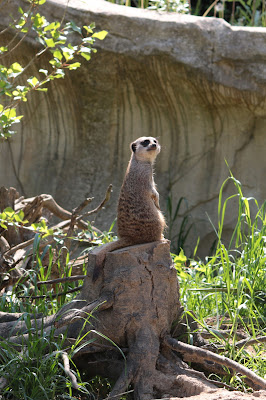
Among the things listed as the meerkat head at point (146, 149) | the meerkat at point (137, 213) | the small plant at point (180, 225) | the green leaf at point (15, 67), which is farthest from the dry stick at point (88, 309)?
the small plant at point (180, 225)

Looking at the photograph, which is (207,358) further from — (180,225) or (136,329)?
(180,225)

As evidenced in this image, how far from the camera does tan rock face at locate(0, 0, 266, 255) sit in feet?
18.0

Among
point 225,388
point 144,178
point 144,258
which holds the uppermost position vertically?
point 144,178

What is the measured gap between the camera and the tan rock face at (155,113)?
548 cm

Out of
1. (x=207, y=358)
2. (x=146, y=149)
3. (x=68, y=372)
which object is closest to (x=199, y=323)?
(x=207, y=358)

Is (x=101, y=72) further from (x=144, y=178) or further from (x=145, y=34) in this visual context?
(x=144, y=178)

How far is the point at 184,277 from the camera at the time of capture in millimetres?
3793

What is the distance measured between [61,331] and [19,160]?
3714 millimetres

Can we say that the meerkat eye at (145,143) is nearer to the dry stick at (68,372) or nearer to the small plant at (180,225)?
the dry stick at (68,372)

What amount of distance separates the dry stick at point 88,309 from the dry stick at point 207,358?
32 cm

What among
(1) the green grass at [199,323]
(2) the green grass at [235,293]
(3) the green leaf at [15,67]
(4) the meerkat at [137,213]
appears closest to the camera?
(1) the green grass at [199,323]

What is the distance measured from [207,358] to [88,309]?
21.9 inches

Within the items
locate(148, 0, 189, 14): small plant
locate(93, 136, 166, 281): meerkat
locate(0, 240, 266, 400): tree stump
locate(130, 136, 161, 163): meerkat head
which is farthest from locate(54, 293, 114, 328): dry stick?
locate(148, 0, 189, 14): small plant

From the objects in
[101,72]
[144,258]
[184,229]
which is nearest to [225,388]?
[144,258]
